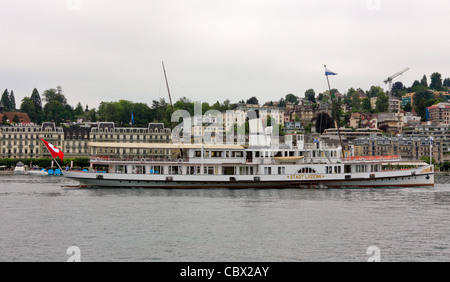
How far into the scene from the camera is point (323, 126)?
6954 inches

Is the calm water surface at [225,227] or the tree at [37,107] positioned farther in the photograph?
the tree at [37,107]

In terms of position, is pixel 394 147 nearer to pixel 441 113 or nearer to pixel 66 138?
pixel 441 113

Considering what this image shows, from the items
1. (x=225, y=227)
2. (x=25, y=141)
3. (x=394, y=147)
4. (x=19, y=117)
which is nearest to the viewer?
(x=225, y=227)

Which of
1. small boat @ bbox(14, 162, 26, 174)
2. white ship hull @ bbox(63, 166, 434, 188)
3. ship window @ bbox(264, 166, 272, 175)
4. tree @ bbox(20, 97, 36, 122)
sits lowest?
small boat @ bbox(14, 162, 26, 174)

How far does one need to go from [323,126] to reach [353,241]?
152 metres

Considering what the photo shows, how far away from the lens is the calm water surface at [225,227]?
25.0 meters

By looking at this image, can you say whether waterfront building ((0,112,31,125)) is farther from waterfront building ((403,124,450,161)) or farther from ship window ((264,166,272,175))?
waterfront building ((403,124,450,161))

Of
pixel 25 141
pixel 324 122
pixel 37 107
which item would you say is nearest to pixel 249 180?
pixel 25 141

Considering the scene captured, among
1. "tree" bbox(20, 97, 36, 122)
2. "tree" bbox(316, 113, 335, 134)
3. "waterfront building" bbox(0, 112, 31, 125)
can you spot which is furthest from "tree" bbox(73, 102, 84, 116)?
"tree" bbox(316, 113, 335, 134)

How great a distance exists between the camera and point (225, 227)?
31.3 metres

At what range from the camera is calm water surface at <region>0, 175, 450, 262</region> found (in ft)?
82.0

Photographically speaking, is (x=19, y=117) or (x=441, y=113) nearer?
(x=19, y=117)

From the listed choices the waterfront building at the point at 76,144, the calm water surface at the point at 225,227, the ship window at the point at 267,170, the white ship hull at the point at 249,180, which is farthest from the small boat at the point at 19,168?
the ship window at the point at 267,170

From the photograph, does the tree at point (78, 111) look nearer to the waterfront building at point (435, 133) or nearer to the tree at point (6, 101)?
the tree at point (6, 101)
